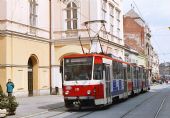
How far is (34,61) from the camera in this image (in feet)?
131

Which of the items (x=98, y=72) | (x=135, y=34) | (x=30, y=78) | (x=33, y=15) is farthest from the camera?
(x=135, y=34)

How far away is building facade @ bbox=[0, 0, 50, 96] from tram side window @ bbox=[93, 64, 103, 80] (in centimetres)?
1236

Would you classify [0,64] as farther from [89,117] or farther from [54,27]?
[89,117]

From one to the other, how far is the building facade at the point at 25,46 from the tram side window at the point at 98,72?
40.5 feet

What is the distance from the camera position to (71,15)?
43.8m

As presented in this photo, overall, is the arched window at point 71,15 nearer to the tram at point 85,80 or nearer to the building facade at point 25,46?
the building facade at point 25,46

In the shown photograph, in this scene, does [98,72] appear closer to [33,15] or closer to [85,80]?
[85,80]

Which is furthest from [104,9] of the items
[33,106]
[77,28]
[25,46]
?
[33,106]

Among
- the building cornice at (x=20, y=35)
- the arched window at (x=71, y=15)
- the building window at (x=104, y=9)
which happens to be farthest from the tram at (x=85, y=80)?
the building window at (x=104, y=9)

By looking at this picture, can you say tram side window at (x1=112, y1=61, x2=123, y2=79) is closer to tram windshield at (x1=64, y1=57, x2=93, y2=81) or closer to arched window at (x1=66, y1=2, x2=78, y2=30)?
tram windshield at (x1=64, y1=57, x2=93, y2=81)

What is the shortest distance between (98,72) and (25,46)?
584 inches

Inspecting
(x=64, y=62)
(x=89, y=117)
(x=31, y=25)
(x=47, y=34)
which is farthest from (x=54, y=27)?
(x=89, y=117)

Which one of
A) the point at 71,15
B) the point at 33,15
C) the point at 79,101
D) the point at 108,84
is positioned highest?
the point at 71,15

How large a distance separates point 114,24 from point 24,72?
17.2 meters
